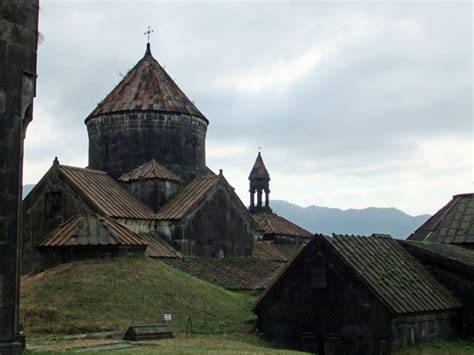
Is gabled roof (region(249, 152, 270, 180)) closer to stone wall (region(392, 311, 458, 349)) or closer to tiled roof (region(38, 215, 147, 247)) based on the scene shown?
tiled roof (region(38, 215, 147, 247))

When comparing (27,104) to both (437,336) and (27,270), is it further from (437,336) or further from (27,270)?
(27,270)

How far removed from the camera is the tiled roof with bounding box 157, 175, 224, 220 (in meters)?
30.6

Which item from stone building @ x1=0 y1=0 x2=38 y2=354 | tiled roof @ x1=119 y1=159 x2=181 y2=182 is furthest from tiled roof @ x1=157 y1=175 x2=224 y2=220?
stone building @ x1=0 y1=0 x2=38 y2=354

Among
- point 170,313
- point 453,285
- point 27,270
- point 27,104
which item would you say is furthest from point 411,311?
point 27,270

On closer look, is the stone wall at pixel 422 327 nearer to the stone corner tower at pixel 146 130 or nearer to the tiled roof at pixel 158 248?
the tiled roof at pixel 158 248

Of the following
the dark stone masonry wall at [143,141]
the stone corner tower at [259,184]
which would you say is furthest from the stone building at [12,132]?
the stone corner tower at [259,184]

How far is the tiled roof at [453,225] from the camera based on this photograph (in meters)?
28.3

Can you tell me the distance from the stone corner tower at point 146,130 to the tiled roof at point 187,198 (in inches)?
39.6

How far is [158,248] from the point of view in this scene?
28.9 m

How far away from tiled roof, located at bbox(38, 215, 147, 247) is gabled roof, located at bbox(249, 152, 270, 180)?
25.8 metres

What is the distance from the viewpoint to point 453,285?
71.3 feet

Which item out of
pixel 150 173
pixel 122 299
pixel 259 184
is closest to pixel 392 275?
pixel 122 299

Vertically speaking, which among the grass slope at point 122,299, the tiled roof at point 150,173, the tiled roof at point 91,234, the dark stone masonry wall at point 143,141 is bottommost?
the grass slope at point 122,299

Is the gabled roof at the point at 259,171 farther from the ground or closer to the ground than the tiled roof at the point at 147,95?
closer to the ground
